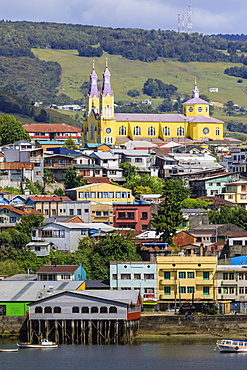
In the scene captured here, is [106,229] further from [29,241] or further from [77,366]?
[77,366]

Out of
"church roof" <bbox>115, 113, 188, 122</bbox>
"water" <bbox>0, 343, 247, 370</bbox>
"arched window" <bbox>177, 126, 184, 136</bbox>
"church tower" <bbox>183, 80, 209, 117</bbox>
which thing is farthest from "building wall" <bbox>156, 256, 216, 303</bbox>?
"church tower" <bbox>183, 80, 209, 117</bbox>

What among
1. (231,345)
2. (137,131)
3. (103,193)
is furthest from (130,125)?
(231,345)

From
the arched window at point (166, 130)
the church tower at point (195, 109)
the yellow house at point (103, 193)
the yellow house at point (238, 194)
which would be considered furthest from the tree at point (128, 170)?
the church tower at point (195, 109)

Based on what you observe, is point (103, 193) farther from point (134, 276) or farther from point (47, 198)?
point (134, 276)

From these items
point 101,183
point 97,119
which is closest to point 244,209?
point 101,183

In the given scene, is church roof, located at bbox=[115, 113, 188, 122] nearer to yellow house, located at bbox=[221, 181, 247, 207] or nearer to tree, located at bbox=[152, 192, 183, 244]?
yellow house, located at bbox=[221, 181, 247, 207]

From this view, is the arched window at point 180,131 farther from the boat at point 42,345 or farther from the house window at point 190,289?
the boat at point 42,345
